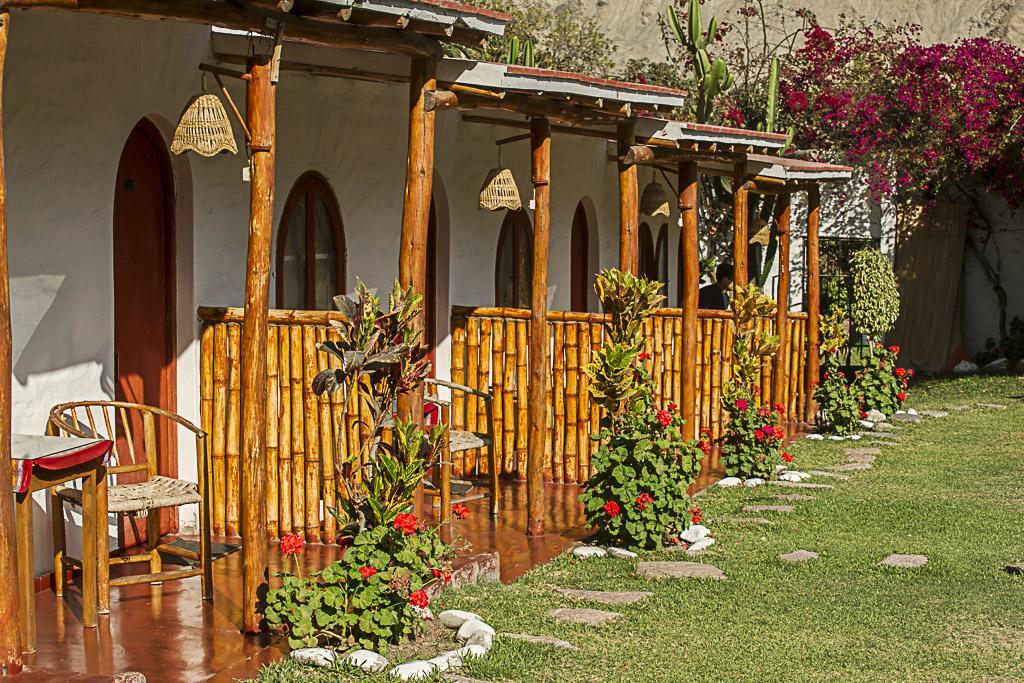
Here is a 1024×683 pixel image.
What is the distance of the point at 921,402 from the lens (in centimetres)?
1517

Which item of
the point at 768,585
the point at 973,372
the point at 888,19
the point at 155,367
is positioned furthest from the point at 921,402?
the point at 888,19

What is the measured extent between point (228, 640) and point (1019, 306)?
16.3 m

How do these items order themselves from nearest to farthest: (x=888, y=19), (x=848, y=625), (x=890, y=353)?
(x=848, y=625), (x=890, y=353), (x=888, y=19)

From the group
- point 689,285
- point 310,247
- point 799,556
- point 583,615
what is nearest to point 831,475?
point 689,285

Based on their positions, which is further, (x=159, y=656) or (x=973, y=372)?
(x=973, y=372)

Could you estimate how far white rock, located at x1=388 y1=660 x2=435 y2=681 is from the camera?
480 centimetres

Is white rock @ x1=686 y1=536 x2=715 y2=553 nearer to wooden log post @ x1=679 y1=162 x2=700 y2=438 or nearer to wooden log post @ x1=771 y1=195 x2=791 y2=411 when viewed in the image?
wooden log post @ x1=679 y1=162 x2=700 y2=438

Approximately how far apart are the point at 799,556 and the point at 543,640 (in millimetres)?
2308

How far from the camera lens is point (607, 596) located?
6238 mm

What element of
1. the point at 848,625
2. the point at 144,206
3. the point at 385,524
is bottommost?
the point at 848,625

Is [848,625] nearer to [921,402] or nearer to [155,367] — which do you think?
[155,367]

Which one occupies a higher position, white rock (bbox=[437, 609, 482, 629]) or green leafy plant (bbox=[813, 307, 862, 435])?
green leafy plant (bbox=[813, 307, 862, 435])

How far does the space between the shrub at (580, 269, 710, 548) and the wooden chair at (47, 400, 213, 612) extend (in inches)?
89.4

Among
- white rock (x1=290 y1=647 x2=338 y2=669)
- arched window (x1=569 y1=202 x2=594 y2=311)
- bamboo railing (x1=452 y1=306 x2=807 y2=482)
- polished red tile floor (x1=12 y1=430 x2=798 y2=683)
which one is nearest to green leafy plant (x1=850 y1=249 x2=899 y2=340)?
arched window (x1=569 y1=202 x2=594 y2=311)
